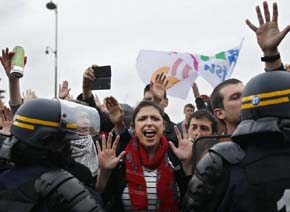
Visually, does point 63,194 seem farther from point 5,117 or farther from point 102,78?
point 102,78

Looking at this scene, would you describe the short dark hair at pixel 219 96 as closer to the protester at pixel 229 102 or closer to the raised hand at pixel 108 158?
the protester at pixel 229 102

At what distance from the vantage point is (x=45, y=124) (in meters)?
2.76

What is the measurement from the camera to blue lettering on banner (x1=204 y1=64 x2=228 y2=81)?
6805 millimetres

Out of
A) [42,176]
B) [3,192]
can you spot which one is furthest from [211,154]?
[3,192]

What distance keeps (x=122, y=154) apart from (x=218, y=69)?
360 cm

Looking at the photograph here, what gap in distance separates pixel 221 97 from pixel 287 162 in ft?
4.97

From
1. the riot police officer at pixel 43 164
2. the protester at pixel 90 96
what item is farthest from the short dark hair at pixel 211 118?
the riot police officer at pixel 43 164

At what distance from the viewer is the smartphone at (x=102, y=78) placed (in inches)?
194

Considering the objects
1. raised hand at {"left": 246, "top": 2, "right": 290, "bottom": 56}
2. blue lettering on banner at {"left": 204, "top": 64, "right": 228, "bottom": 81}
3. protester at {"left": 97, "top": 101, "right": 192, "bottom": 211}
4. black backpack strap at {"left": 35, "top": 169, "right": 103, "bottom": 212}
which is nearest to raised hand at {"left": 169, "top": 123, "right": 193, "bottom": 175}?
protester at {"left": 97, "top": 101, "right": 192, "bottom": 211}

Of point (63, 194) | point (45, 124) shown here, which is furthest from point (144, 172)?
point (63, 194)

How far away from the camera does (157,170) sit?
11.8ft

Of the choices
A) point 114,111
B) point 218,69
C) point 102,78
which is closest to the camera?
point 114,111

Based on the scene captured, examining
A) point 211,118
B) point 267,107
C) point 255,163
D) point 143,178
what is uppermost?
point 267,107

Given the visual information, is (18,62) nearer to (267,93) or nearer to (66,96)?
(66,96)
